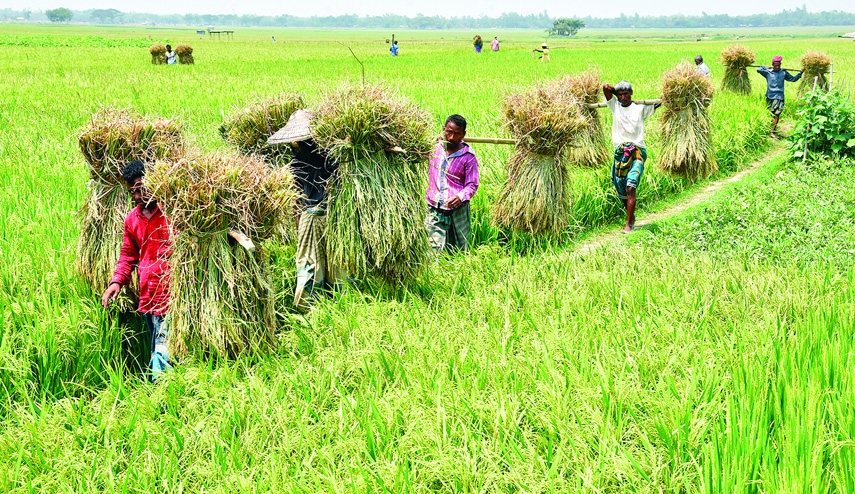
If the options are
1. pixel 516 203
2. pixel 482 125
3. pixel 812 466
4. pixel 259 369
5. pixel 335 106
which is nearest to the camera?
pixel 812 466

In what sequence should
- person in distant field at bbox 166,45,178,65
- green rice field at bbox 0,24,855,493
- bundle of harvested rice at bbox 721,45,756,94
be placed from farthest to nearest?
1. person in distant field at bbox 166,45,178,65
2. bundle of harvested rice at bbox 721,45,756,94
3. green rice field at bbox 0,24,855,493

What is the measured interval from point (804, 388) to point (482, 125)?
7309 millimetres

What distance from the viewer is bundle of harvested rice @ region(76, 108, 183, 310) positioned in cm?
431

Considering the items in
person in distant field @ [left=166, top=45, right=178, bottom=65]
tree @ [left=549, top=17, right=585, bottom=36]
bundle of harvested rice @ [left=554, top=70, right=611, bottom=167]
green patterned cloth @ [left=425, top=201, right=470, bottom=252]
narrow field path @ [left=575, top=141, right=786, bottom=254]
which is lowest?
narrow field path @ [left=575, top=141, right=786, bottom=254]

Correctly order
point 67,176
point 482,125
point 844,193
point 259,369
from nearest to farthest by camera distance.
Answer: point 259,369 → point 67,176 → point 844,193 → point 482,125

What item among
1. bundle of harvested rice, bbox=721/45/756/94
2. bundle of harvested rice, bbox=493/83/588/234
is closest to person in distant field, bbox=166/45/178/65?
bundle of harvested rice, bbox=721/45/756/94

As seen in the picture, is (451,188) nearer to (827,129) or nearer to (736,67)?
(827,129)

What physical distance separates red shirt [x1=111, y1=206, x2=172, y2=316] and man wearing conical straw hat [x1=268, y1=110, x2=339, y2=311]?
942 millimetres

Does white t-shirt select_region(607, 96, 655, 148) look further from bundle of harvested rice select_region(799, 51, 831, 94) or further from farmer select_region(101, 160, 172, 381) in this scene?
bundle of harvested rice select_region(799, 51, 831, 94)

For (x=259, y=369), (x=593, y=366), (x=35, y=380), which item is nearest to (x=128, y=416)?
(x=259, y=369)

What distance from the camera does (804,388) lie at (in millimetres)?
2932

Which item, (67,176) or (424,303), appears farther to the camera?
(67,176)

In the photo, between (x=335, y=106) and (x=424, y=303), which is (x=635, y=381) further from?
(x=335, y=106)

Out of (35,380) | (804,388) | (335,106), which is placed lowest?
(35,380)
